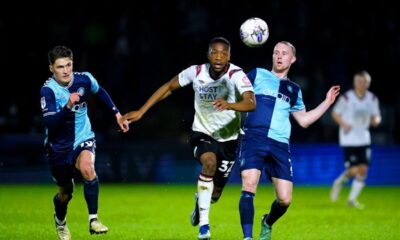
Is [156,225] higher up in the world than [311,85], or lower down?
lower down

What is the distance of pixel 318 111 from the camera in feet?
31.3

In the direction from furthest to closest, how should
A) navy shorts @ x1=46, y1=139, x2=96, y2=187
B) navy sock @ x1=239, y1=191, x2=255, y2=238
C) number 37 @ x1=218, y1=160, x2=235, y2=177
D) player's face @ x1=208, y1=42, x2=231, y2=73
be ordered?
1. number 37 @ x1=218, y1=160, x2=235, y2=177
2. navy shorts @ x1=46, y1=139, x2=96, y2=187
3. player's face @ x1=208, y1=42, x2=231, y2=73
4. navy sock @ x1=239, y1=191, x2=255, y2=238

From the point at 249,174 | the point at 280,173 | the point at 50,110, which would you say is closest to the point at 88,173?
the point at 50,110

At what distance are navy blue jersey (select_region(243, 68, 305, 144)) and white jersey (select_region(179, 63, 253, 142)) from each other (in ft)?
0.92

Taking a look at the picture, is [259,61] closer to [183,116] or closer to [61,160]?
[183,116]

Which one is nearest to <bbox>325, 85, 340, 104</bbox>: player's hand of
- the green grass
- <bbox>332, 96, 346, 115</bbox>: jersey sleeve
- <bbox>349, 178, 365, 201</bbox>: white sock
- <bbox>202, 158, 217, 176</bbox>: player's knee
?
<bbox>202, 158, 217, 176</bbox>: player's knee

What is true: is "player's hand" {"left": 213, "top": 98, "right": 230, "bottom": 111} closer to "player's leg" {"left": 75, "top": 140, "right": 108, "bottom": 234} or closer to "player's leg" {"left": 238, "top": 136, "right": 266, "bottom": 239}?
"player's leg" {"left": 238, "top": 136, "right": 266, "bottom": 239}

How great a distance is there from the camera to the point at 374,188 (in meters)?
20.4

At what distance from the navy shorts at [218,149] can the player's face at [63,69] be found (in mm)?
1560

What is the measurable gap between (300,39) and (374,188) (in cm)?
458

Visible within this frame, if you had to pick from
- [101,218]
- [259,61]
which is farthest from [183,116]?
[101,218]

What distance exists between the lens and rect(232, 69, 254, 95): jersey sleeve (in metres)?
8.98

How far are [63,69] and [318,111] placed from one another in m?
2.87

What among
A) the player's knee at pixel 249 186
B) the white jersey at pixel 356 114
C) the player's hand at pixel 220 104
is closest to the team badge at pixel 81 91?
the player's hand at pixel 220 104
